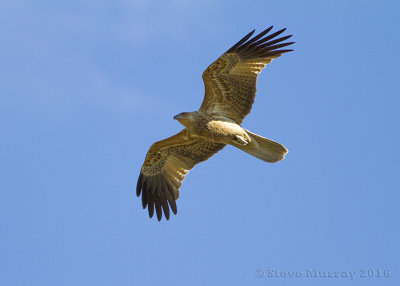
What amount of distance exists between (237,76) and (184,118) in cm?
126

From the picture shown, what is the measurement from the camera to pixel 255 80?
37.7 ft

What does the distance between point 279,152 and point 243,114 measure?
37.0 inches

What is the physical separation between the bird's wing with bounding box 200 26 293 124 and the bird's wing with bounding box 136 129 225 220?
1.06 meters

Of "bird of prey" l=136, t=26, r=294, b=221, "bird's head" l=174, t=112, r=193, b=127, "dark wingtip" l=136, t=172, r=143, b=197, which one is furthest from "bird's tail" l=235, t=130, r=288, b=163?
"dark wingtip" l=136, t=172, r=143, b=197

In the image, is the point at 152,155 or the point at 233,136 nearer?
the point at 233,136

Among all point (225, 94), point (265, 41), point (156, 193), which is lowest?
point (156, 193)

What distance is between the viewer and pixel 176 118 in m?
11.1

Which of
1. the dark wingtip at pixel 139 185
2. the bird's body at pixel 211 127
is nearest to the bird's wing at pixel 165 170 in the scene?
the dark wingtip at pixel 139 185

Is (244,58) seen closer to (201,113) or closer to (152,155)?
(201,113)

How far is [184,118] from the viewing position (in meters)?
11.1

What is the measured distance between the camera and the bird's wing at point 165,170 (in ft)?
40.6

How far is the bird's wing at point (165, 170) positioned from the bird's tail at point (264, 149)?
3.41 feet

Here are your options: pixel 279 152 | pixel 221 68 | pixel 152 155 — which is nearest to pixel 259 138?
pixel 279 152

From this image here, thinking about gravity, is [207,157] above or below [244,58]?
below
